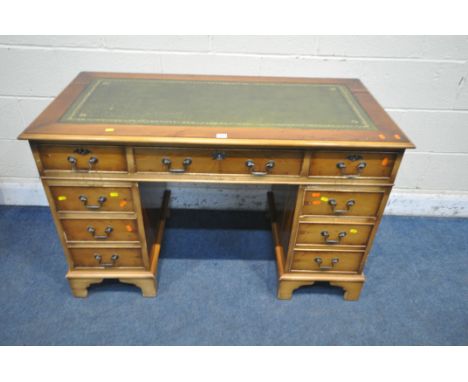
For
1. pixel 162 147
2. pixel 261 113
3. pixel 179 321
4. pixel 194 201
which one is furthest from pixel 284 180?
pixel 194 201

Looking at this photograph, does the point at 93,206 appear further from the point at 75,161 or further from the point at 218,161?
the point at 218,161

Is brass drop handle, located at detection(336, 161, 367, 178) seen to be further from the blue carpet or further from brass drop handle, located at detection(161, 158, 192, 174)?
the blue carpet

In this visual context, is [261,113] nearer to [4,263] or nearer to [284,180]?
[284,180]

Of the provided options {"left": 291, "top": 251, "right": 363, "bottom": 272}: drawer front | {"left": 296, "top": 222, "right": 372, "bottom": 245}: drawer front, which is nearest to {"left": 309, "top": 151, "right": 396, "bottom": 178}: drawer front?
{"left": 296, "top": 222, "right": 372, "bottom": 245}: drawer front

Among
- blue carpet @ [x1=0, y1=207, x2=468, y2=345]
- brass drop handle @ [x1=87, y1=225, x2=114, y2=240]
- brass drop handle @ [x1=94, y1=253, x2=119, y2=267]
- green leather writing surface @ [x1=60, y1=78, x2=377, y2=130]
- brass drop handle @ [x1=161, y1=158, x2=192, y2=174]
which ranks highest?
green leather writing surface @ [x1=60, y1=78, x2=377, y2=130]

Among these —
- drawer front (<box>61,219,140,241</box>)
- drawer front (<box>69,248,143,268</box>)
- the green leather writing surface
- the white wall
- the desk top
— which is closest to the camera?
the desk top

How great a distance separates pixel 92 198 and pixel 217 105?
2.17ft

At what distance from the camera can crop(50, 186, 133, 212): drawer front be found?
4.62 ft

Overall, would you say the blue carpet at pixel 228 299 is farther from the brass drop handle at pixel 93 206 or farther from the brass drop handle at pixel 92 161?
the brass drop handle at pixel 92 161

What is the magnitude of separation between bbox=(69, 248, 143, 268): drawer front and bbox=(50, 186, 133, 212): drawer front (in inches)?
9.7

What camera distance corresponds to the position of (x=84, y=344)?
1567 millimetres

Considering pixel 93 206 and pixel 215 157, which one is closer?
pixel 215 157

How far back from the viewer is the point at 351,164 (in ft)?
4.42

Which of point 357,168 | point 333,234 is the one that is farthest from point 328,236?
point 357,168
